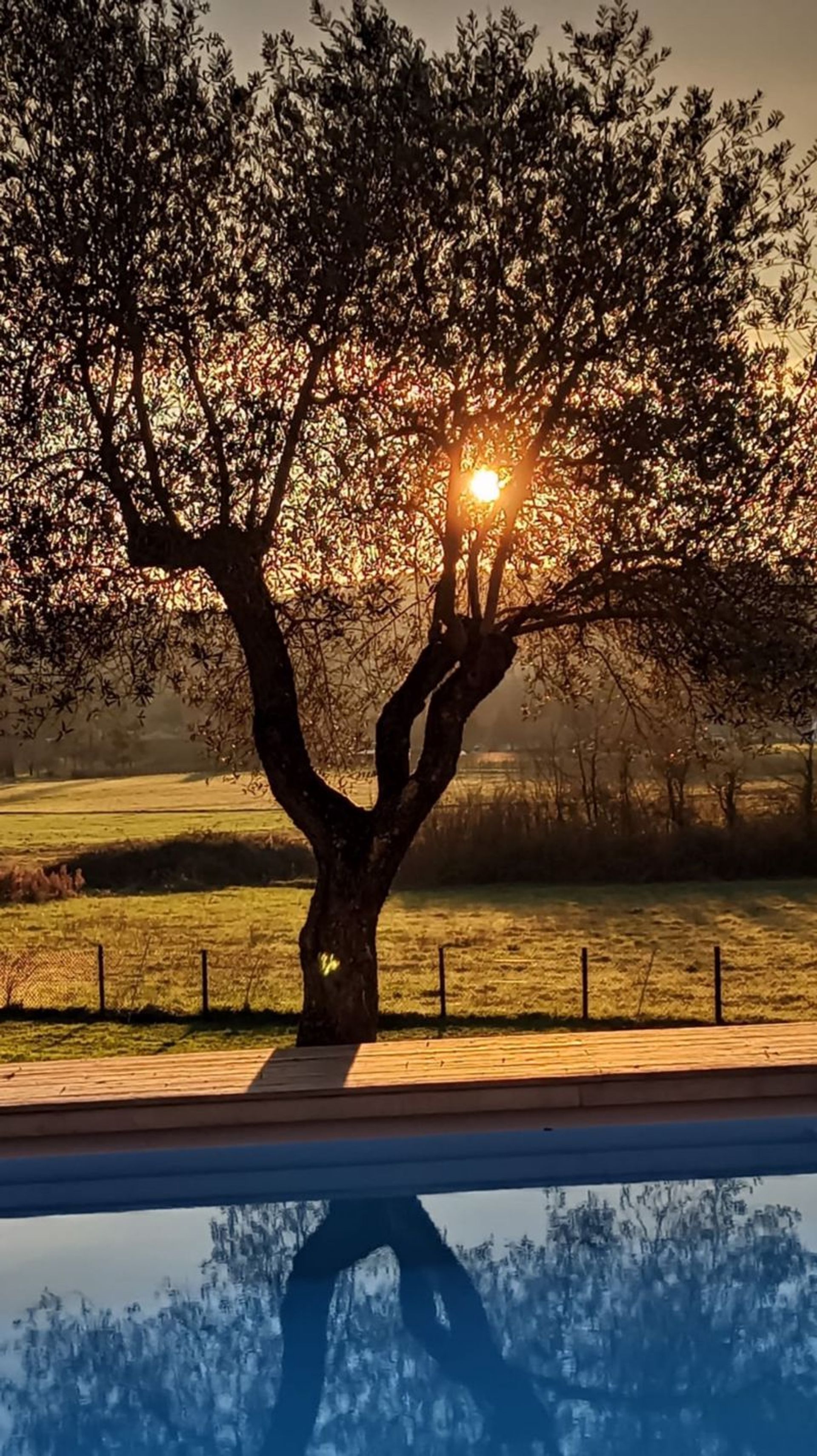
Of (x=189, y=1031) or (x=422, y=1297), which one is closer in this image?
(x=422, y=1297)

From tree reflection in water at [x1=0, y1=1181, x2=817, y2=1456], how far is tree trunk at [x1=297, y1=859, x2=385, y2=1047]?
9.29 feet

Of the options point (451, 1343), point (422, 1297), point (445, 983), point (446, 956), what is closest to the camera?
point (451, 1343)

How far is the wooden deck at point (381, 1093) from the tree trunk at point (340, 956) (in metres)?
1.26

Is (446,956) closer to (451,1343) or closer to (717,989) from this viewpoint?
(717,989)

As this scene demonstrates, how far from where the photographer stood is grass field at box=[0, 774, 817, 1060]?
1817 centimetres

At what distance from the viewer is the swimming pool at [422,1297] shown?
739 cm

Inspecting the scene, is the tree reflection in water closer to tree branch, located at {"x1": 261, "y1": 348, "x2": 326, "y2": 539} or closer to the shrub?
tree branch, located at {"x1": 261, "y1": 348, "x2": 326, "y2": 539}

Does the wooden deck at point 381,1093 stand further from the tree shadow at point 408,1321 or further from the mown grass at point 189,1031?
the mown grass at point 189,1031

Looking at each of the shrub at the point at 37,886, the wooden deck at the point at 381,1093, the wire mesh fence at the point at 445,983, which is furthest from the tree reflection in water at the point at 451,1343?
the shrub at the point at 37,886

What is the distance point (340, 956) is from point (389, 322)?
17.4 ft

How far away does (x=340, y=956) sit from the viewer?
12477 mm

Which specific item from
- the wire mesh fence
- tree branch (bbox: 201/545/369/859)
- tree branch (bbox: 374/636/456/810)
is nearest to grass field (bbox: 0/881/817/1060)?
the wire mesh fence

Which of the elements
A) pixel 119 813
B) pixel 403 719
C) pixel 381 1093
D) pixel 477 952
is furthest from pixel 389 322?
pixel 119 813

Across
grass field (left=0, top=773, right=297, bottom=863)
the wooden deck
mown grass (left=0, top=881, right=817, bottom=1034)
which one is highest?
grass field (left=0, top=773, right=297, bottom=863)
